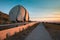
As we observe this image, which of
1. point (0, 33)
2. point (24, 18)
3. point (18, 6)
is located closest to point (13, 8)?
point (18, 6)

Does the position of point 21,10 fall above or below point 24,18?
above

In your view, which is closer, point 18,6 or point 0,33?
point 0,33

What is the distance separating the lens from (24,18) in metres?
60.6

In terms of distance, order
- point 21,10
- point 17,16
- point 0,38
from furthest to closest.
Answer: point 21,10 < point 17,16 < point 0,38

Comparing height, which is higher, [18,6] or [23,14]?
[18,6]

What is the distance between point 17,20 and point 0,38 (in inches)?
Answer: 1937

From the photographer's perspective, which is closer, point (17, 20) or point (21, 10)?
point (17, 20)

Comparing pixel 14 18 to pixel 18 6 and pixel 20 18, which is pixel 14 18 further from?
pixel 18 6

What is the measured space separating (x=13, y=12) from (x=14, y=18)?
4.35m

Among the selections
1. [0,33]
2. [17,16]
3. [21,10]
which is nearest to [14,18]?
[17,16]

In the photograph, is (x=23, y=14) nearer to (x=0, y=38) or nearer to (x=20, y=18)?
(x=20, y=18)

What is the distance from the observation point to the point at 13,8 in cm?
6038

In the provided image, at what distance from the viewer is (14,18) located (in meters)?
55.0

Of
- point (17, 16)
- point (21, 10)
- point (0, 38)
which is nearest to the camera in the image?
point (0, 38)
